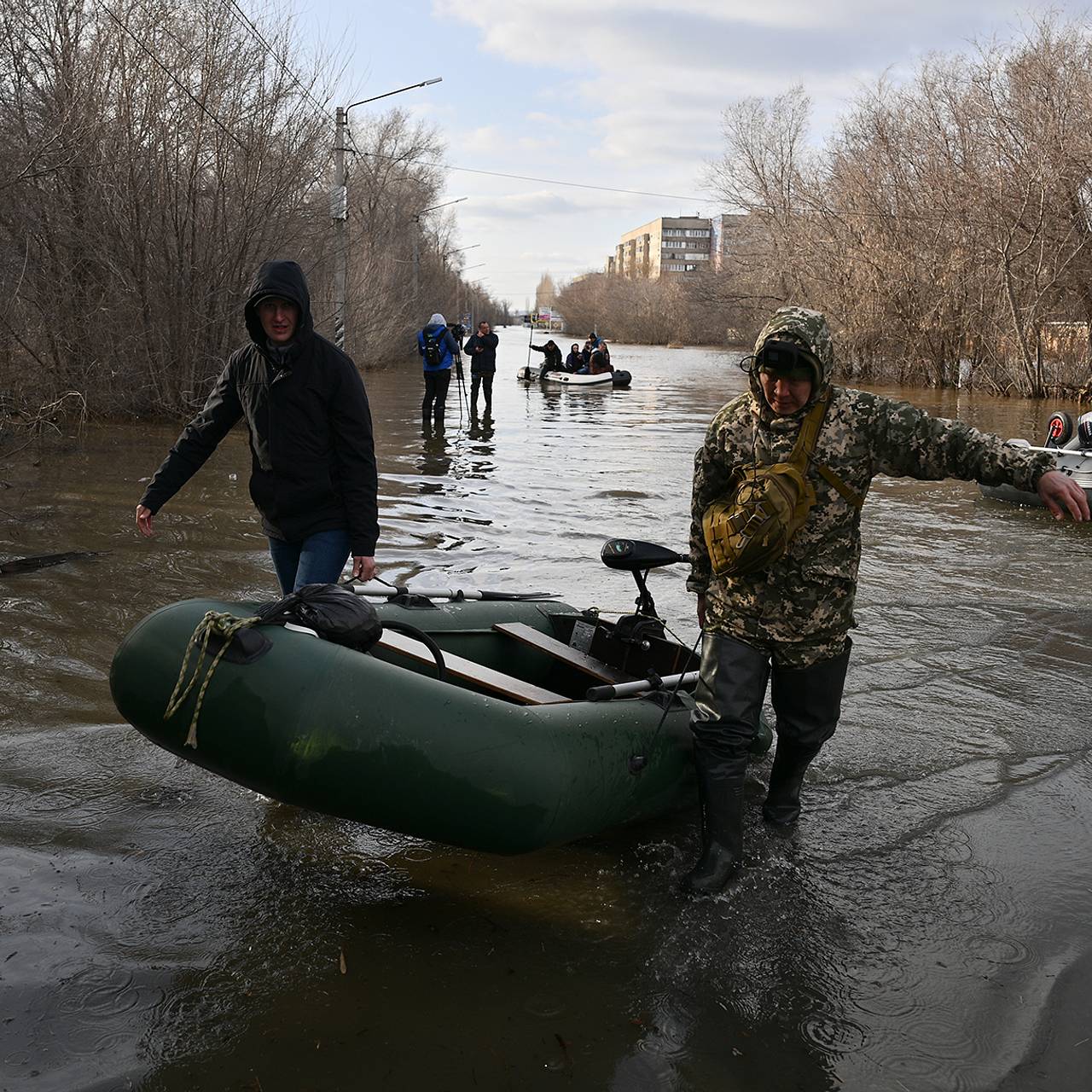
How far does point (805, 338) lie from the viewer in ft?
11.8

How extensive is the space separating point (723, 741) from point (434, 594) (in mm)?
1812

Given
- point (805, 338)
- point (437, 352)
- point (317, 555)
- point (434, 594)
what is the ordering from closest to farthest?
point (805, 338), point (317, 555), point (434, 594), point (437, 352)

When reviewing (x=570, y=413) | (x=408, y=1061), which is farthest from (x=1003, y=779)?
(x=570, y=413)

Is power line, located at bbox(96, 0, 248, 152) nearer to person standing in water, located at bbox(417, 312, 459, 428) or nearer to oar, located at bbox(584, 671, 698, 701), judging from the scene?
person standing in water, located at bbox(417, 312, 459, 428)

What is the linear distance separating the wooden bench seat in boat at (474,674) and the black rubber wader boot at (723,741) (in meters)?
0.65

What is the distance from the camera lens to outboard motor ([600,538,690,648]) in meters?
4.62

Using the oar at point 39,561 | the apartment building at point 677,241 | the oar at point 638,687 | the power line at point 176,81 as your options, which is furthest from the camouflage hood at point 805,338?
the apartment building at point 677,241

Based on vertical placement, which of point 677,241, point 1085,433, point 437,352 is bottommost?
point 1085,433

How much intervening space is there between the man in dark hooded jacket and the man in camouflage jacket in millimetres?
1389

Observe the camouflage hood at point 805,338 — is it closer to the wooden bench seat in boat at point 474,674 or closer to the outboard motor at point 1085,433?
the wooden bench seat in boat at point 474,674

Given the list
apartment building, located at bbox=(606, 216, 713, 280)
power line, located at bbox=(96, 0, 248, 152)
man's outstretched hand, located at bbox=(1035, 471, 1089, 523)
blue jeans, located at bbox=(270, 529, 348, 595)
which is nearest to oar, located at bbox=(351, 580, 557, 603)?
blue jeans, located at bbox=(270, 529, 348, 595)

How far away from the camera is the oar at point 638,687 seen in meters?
4.18

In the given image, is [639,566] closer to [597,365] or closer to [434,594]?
[434,594]

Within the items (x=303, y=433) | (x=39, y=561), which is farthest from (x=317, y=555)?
(x=39, y=561)
